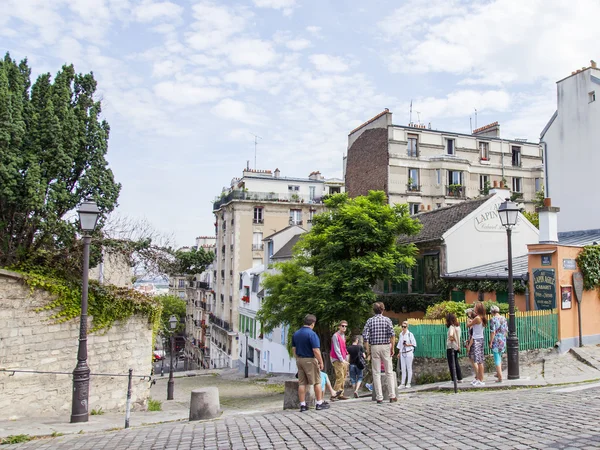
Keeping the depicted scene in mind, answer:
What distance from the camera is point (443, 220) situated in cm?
2347

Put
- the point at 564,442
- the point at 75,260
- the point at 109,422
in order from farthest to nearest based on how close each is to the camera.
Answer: the point at 75,260 → the point at 109,422 → the point at 564,442

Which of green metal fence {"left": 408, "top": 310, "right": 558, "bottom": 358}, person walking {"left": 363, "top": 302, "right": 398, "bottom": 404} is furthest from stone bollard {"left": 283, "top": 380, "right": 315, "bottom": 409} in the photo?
green metal fence {"left": 408, "top": 310, "right": 558, "bottom": 358}

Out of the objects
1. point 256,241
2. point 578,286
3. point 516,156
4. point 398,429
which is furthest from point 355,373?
point 256,241

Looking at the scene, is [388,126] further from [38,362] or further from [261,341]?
[38,362]

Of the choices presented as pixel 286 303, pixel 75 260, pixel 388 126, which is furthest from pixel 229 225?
pixel 75 260

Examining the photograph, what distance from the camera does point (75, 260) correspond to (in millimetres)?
13023

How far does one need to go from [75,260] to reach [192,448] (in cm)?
783

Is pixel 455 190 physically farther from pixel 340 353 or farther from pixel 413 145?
pixel 340 353

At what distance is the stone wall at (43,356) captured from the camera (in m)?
11.1

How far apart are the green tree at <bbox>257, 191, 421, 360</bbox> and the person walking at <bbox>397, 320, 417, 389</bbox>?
6795 millimetres

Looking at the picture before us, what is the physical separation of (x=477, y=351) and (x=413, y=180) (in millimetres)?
28574

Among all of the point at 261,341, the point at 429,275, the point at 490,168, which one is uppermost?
the point at 490,168

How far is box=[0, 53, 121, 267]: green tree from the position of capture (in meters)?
11.6

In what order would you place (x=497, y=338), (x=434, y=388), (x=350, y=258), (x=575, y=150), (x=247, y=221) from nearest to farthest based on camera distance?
(x=497, y=338) < (x=434, y=388) < (x=350, y=258) < (x=575, y=150) < (x=247, y=221)
